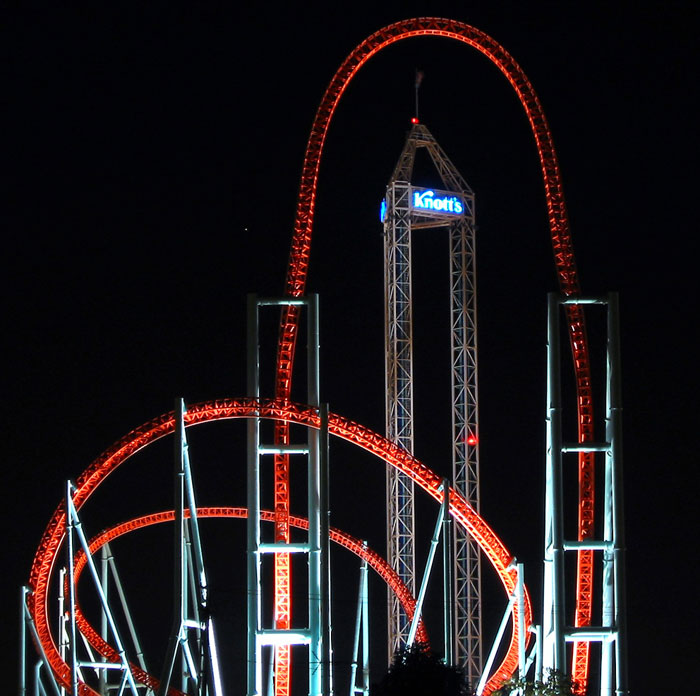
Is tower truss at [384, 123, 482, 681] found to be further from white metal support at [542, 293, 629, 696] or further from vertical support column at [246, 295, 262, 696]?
vertical support column at [246, 295, 262, 696]

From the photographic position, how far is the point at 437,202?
43594 millimetres

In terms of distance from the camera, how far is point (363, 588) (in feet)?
109

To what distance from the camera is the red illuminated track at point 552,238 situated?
3178 cm

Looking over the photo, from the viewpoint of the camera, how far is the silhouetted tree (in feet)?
72.1

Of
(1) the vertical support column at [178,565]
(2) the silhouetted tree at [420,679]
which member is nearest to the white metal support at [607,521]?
(2) the silhouetted tree at [420,679]

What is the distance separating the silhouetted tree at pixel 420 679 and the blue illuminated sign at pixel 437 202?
2230cm

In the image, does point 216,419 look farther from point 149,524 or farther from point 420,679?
point 420,679

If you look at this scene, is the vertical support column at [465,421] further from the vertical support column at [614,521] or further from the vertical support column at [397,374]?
the vertical support column at [614,521]

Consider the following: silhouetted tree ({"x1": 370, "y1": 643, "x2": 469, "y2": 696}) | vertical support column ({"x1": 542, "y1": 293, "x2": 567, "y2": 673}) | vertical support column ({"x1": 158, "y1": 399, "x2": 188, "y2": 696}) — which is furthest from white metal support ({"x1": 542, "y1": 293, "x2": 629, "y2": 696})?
vertical support column ({"x1": 158, "y1": 399, "x2": 188, "y2": 696})

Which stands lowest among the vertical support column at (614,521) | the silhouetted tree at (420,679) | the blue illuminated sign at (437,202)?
the silhouetted tree at (420,679)

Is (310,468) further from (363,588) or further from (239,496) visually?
(239,496)

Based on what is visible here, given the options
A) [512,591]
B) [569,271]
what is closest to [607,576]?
[512,591]

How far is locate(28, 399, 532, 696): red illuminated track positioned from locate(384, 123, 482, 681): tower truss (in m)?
9.12

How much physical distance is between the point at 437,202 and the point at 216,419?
15801 mm
